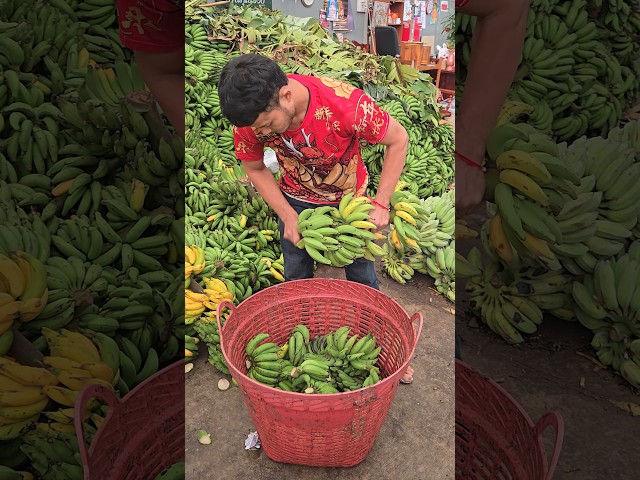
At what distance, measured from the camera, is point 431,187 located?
1437 millimetres

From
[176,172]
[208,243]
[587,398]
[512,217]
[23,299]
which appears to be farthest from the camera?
[208,243]

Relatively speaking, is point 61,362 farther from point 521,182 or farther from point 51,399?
point 521,182

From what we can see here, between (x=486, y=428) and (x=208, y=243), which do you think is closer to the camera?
(x=486, y=428)

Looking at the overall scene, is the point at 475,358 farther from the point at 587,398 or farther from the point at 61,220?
the point at 61,220

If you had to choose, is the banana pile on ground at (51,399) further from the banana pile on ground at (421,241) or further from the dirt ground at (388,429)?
the banana pile on ground at (421,241)

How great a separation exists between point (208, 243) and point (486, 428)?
98 cm

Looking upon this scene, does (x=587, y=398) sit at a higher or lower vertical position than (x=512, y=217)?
lower

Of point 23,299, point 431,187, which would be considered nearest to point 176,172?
point 23,299

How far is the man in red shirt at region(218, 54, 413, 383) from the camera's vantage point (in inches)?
43.1

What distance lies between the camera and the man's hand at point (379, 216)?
1323mm

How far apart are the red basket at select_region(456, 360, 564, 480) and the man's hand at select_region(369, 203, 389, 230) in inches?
16.7

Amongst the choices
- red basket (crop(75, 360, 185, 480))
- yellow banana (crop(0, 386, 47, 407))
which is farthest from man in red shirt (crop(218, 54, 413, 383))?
yellow banana (crop(0, 386, 47, 407))

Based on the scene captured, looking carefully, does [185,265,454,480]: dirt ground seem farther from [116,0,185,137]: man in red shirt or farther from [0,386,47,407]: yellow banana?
[116,0,185,137]: man in red shirt

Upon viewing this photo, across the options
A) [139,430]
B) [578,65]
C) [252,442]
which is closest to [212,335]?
[252,442]
